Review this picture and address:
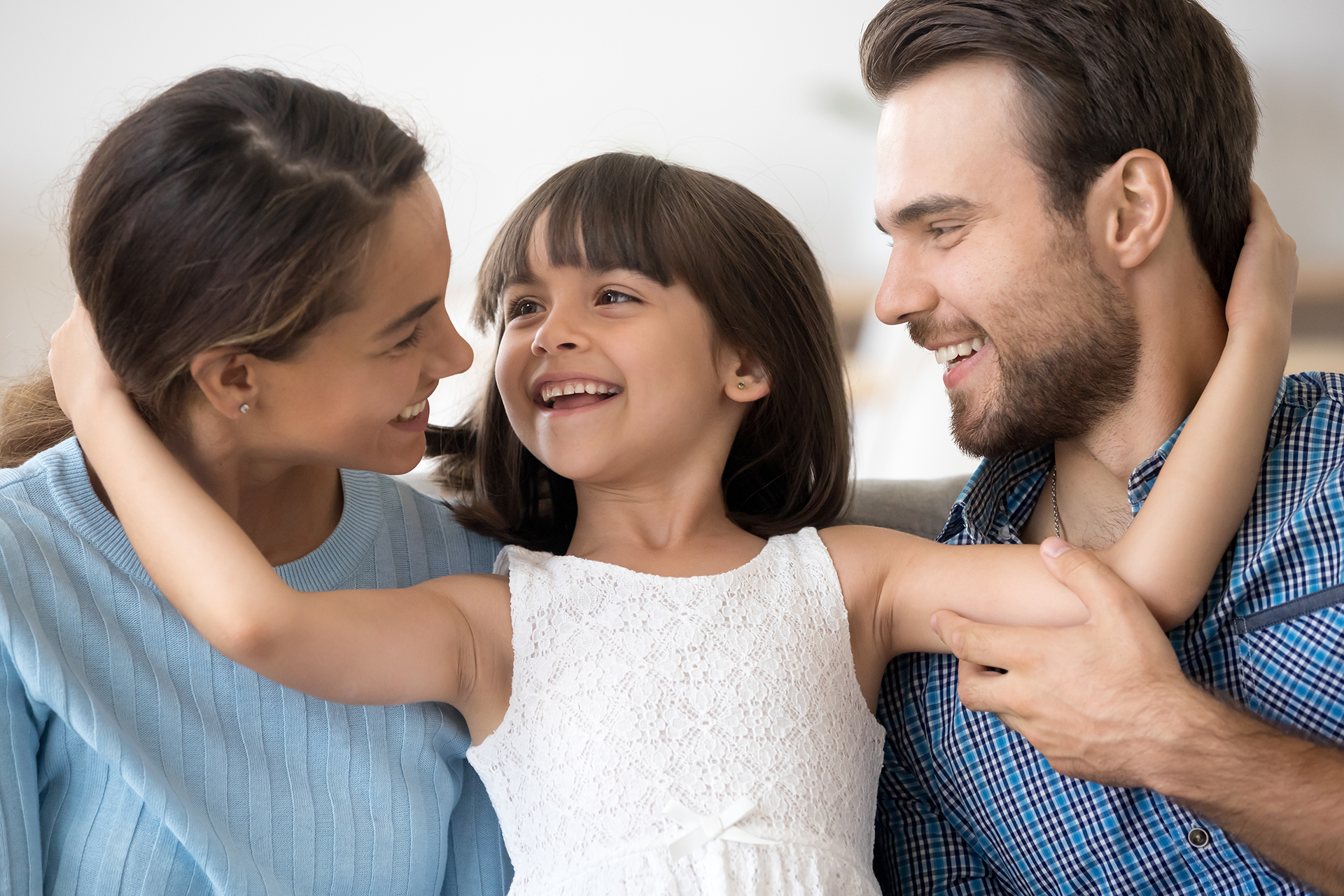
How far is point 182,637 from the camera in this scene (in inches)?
46.2

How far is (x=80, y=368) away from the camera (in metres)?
1.12

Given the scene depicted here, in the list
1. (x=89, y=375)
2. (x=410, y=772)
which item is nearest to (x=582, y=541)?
(x=410, y=772)

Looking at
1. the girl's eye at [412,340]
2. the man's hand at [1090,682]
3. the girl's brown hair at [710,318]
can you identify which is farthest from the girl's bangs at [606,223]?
the man's hand at [1090,682]

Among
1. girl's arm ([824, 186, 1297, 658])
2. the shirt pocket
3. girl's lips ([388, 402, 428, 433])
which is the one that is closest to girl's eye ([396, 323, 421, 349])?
girl's lips ([388, 402, 428, 433])

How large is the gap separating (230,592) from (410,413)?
337mm

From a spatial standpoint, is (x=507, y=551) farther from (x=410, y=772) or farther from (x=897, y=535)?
(x=897, y=535)

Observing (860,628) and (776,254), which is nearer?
(860,628)

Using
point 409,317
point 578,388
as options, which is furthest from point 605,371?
point 409,317

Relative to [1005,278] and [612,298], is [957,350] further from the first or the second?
[612,298]

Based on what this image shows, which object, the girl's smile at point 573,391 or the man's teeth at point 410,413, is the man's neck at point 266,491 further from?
the girl's smile at point 573,391

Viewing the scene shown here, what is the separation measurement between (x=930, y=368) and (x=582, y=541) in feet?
5.36

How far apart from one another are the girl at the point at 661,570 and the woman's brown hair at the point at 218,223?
110 millimetres

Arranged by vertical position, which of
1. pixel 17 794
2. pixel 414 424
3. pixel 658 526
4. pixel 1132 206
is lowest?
pixel 17 794

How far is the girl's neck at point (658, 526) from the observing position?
1414 mm
